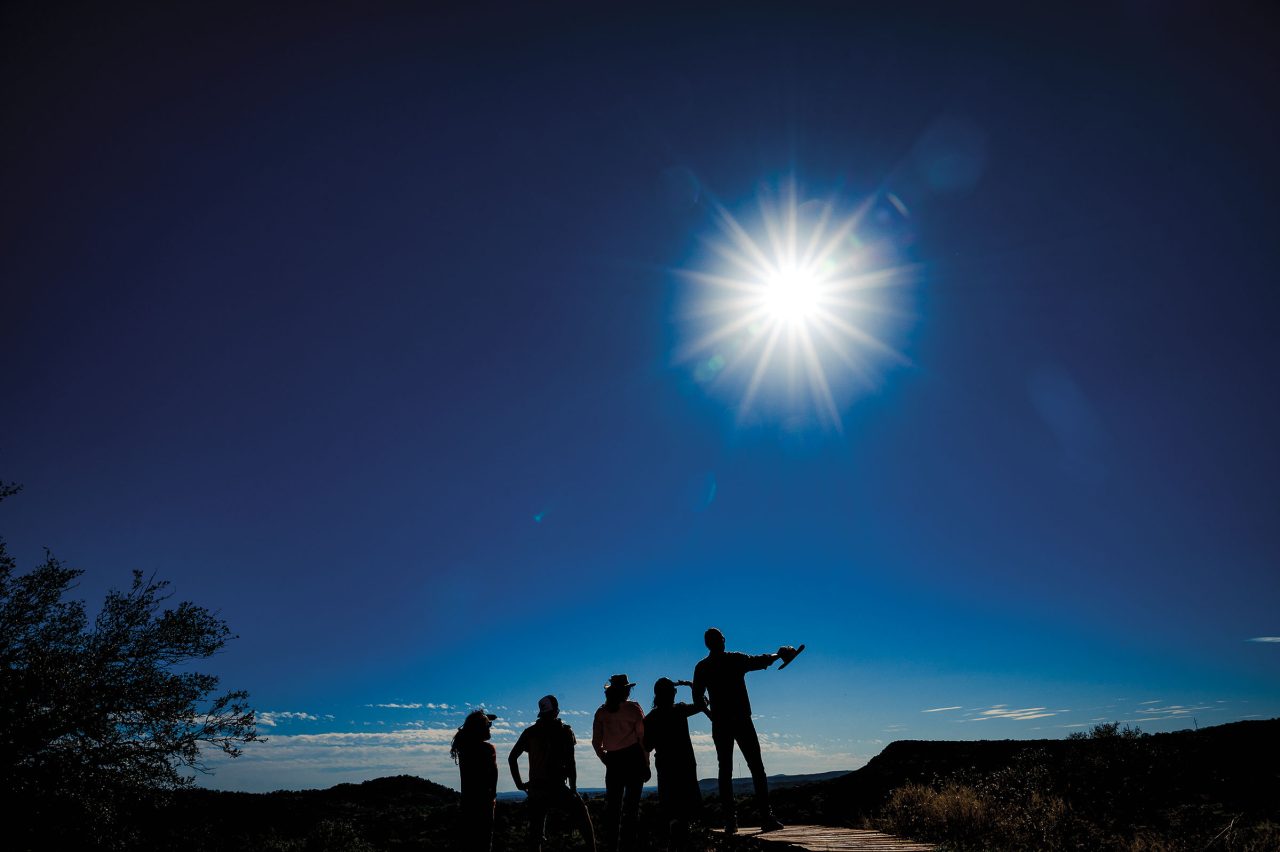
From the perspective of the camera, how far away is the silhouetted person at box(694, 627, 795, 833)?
676cm

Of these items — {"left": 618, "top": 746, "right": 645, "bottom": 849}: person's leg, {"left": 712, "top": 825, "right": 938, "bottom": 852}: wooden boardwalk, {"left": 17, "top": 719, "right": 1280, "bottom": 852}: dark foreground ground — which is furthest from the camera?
{"left": 17, "top": 719, "right": 1280, "bottom": 852}: dark foreground ground

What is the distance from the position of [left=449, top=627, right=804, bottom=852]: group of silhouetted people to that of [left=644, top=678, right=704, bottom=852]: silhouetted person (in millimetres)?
13

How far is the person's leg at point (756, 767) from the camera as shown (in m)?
6.55

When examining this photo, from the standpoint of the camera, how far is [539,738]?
796 cm

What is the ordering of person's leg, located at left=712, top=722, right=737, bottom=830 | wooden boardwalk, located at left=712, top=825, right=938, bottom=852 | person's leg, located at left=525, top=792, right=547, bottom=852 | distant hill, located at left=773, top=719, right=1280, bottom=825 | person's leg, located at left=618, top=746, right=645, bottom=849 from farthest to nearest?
distant hill, located at left=773, top=719, right=1280, bottom=825 → person's leg, located at left=618, top=746, right=645, bottom=849 → person's leg, located at left=525, top=792, right=547, bottom=852 → person's leg, located at left=712, top=722, right=737, bottom=830 → wooden boardwalk, located at left=712, top=825, right=938, bottom=852

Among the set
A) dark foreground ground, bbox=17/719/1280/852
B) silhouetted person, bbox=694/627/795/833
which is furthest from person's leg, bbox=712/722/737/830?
dark foreground ground, bbox=17/719/1280/852

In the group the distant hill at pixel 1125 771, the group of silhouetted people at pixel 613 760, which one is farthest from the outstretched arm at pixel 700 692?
the distant hill at pixel 1125 771

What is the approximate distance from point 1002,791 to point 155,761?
22763 millimetres

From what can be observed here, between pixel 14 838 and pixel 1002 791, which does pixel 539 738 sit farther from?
pixel 14 838

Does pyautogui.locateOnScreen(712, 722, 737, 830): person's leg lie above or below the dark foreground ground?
above

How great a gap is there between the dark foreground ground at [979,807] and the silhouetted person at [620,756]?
1.63 meters

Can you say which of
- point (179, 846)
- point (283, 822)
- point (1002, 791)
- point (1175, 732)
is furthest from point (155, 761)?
point (1175, 732)

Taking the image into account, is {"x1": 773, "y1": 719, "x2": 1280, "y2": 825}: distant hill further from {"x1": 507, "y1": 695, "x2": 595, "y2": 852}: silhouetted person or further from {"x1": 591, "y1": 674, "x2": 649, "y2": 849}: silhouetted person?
{"x1": 507, "y1": 695, "x2": 595, "y2": 852}: silhouetted person

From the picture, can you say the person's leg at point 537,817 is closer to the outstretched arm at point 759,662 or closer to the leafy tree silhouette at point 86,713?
the outstretched arm at point 759,662
